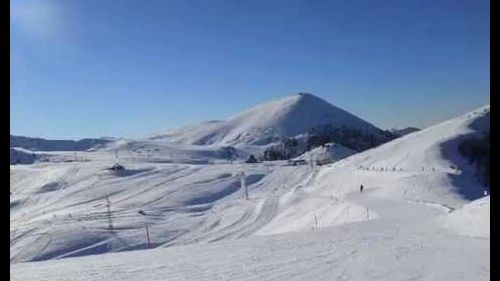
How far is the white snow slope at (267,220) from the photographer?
13.8 m

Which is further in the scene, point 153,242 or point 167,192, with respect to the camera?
point 167,192

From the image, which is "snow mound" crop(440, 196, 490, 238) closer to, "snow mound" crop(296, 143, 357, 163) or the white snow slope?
the white snow slope

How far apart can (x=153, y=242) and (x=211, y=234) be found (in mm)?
5498

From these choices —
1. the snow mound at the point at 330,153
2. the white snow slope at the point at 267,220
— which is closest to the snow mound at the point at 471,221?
the white snow slope at the point at 267,220

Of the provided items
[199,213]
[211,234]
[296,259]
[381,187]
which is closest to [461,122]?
[381,187]

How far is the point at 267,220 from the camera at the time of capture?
56.6 m

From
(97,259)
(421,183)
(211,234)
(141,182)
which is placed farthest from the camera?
(141,182)

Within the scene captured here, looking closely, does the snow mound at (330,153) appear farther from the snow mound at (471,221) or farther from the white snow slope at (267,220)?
the snow mound at (471,221)

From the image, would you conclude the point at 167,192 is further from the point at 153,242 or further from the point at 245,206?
the point at 153,242

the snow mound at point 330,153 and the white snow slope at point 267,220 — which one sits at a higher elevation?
the snow mound at point 330,153

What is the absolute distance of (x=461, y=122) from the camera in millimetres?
116875

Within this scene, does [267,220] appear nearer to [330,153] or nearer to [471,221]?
[471,221]

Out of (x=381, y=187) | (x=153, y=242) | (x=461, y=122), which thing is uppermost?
(x=461, y=122)

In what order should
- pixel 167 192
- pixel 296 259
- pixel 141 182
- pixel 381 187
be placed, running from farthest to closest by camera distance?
1. pixel 141 182
2. pixel 167 192
3. pixel 381 187
4. pixel 296 259
